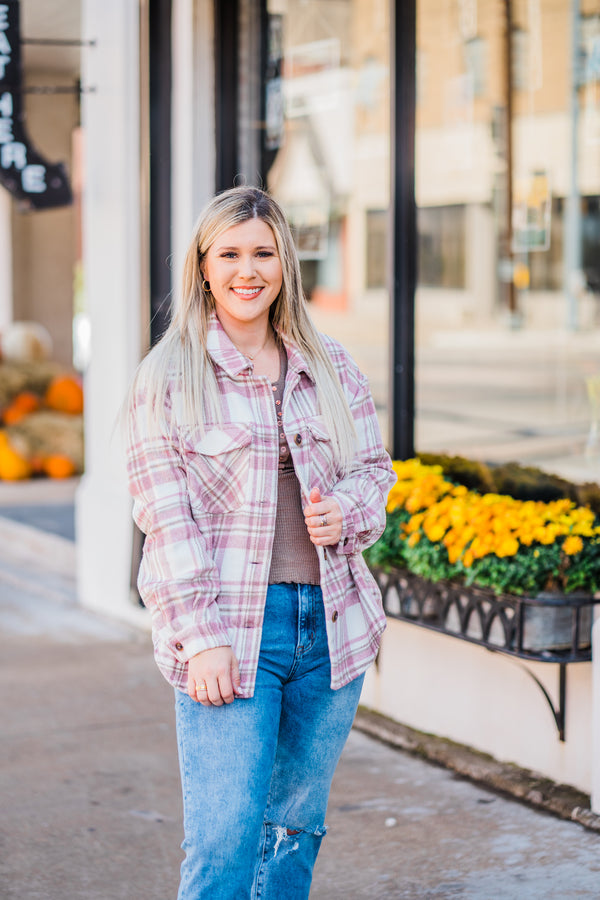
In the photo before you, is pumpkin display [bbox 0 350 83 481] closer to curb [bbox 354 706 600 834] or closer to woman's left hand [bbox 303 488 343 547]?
curb [bbox 354 706 600 834]

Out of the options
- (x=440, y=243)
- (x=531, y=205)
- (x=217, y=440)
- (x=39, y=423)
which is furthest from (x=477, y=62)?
(x=39, y=423)

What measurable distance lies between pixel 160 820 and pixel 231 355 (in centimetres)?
209

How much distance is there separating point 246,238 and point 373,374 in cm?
312

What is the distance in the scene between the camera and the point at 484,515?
13.9ft

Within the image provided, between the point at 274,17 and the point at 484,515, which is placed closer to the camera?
the point at 484,515

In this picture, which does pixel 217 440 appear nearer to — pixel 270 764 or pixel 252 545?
pixel 252 545

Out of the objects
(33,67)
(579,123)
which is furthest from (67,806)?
(33,67)

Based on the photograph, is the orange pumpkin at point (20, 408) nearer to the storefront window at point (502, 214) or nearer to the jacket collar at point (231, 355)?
the storefront window at point (502, 214)

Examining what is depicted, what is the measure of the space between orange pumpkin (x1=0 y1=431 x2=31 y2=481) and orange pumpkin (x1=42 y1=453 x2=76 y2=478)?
22cm

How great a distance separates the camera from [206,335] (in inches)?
101

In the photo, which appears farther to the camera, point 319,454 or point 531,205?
point 531,205

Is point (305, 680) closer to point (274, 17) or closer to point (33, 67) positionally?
point (274, 17)

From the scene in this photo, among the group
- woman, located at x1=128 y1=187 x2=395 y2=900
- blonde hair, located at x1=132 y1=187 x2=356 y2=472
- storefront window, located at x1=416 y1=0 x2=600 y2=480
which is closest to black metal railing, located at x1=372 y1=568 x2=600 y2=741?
storefront window, located at x1=416 y1=0 x2=600 y2=480

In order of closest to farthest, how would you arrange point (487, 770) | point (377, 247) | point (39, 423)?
point (487, 770)
point (377, 247)
point (39, 423)
